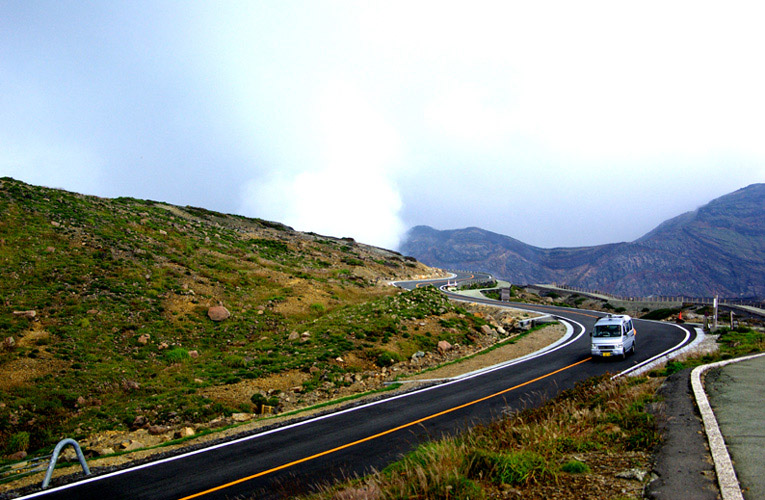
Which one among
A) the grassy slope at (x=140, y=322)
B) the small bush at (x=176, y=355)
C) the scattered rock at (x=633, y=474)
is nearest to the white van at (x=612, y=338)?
the grassy slope at (x=140, y=322)

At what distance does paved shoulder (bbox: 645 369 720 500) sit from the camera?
5.18 meters

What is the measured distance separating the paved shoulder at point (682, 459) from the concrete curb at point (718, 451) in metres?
0.10

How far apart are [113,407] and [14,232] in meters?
21.6

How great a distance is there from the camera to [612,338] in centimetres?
1961

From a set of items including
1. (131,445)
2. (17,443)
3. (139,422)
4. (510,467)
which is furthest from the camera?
(139,422)

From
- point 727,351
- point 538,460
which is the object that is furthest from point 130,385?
point 727,351

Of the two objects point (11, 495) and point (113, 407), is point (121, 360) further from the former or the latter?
point (11, 495)

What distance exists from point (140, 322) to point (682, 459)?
86.7 feet

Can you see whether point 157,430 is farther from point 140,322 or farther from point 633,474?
point 633,474

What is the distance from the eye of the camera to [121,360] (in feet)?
66.2

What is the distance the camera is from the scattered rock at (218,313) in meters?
27.5

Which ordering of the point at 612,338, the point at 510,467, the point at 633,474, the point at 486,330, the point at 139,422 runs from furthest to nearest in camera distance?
the point at 486,330 < the point at 612,338 < the point at 139,422 < the point at 510,467 < the point at 633,474

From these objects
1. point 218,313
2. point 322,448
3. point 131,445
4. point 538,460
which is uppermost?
point 218,313

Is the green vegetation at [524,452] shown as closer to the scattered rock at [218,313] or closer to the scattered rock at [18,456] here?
the scattered rock at [18,456]
